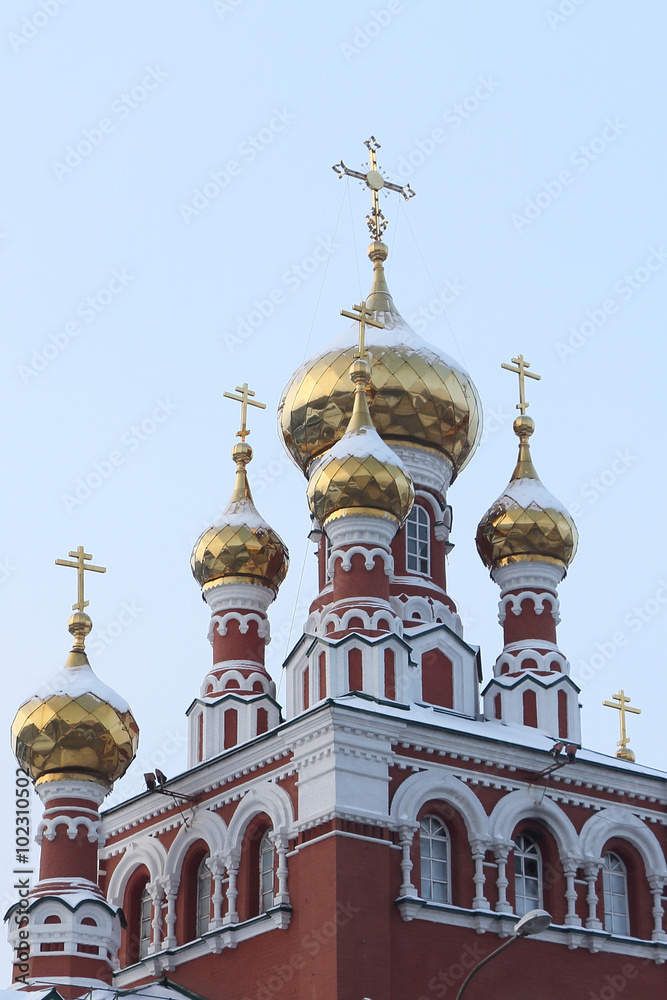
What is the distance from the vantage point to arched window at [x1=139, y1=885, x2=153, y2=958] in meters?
19.9

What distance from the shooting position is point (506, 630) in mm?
21219

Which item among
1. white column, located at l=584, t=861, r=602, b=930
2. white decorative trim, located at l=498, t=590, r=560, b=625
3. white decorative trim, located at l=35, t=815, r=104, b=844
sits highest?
white decorative trim, located at l=498, t=590, r=560, b=625

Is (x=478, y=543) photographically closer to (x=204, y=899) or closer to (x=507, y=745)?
(x=507, y=745)

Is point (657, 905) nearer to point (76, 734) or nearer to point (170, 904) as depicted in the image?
point (170, 904)

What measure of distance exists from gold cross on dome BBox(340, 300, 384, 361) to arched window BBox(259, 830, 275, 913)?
5.68m

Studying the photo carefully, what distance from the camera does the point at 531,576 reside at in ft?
69.6

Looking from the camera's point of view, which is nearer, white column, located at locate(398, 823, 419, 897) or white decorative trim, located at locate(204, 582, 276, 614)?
white column, located at locate(398, 823, 419, 897)

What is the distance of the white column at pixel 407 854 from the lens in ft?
57.1

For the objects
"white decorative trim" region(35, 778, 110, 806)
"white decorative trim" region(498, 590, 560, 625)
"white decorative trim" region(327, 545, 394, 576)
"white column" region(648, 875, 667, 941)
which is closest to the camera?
"white decorative trim" region(35, 778, 110, 806)

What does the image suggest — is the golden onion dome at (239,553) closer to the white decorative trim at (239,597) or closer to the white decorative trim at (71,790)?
Result: the white decorative trim at (239,597)

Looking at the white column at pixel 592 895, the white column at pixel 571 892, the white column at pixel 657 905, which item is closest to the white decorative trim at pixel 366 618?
the white column at pixel 571 892

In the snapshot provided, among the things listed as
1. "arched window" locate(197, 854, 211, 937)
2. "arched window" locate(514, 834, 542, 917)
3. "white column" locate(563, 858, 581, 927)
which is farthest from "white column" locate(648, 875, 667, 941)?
"arched window" locate(197, 854, 211, 937)

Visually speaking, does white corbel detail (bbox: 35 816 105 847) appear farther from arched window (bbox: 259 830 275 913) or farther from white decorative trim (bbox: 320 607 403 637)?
white decorative trim (bbox: 320 607 403 637)

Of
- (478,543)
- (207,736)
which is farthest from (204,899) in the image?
(478,543)
